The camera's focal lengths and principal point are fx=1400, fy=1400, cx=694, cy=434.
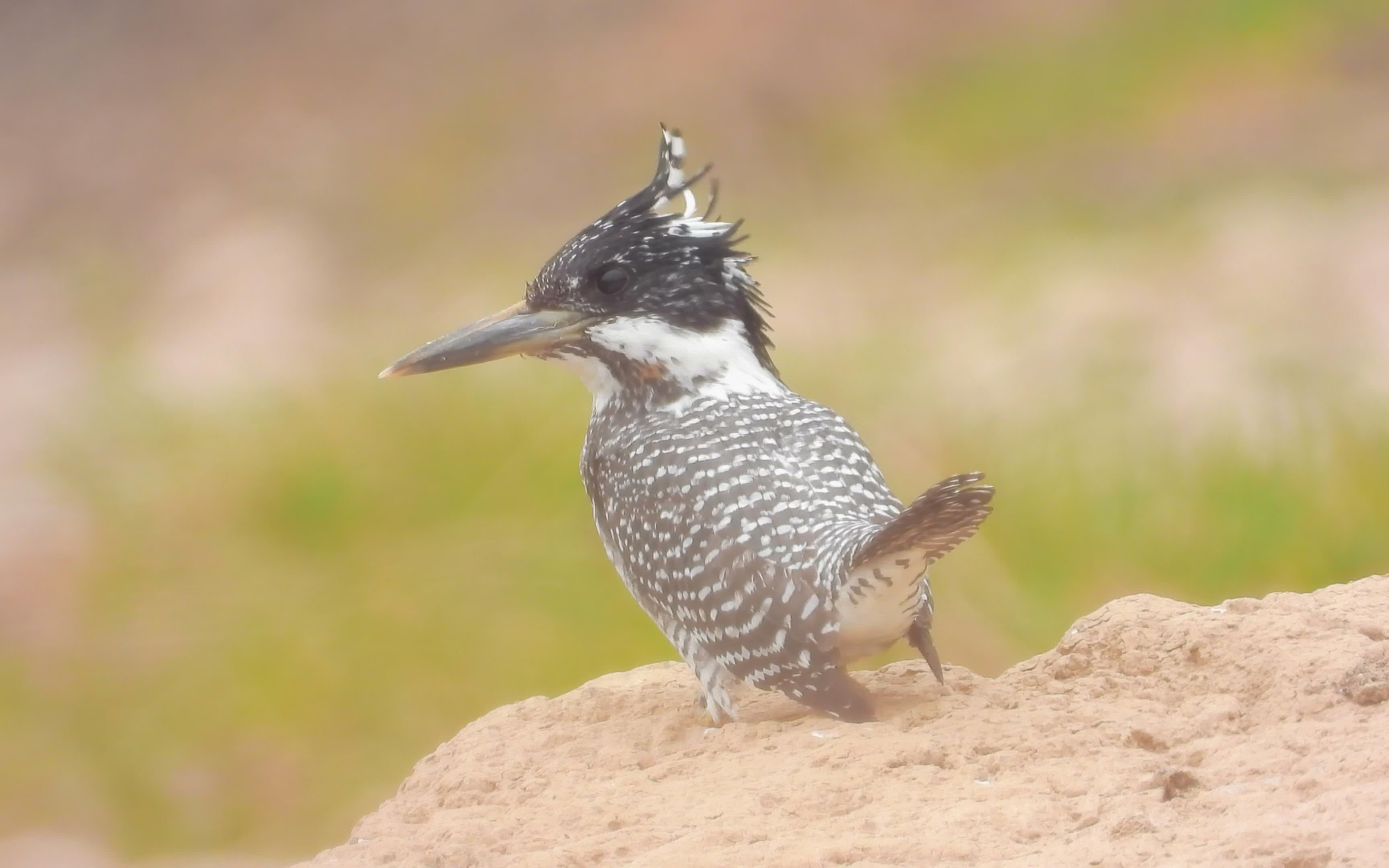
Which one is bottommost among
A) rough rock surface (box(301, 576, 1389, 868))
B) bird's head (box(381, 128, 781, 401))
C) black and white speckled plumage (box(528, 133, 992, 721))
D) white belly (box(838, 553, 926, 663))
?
rough rock surface (box(301, 576, 1389, 868))

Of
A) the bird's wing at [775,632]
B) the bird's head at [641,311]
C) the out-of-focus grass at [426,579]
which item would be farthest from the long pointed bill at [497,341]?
the out-of-focus grass at [426,579]

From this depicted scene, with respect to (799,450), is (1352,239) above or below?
above

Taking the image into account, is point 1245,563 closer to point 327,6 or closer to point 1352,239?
point 1352,239

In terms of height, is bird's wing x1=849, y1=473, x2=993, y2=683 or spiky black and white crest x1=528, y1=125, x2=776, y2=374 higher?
spiky black and white crest x1=528, y1=125, x2=776, y2=374

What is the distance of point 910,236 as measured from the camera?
4.14 m

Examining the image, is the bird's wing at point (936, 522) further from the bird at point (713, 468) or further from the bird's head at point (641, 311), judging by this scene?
the bird's head at point (641, 311)

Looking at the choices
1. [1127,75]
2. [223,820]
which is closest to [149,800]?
[223,820]

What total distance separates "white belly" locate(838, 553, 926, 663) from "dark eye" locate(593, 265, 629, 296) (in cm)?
87

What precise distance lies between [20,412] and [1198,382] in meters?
3.36

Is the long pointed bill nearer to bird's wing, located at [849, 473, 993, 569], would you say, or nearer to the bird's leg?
the bird's leg

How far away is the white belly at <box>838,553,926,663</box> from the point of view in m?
2.11

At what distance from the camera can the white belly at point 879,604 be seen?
2.11 metres

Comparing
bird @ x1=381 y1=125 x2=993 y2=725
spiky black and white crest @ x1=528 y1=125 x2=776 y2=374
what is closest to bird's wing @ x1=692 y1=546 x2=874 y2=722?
bird @ x1=381 y1=125 x2=993 y2=725

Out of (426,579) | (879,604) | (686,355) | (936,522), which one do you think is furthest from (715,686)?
(426,579)
